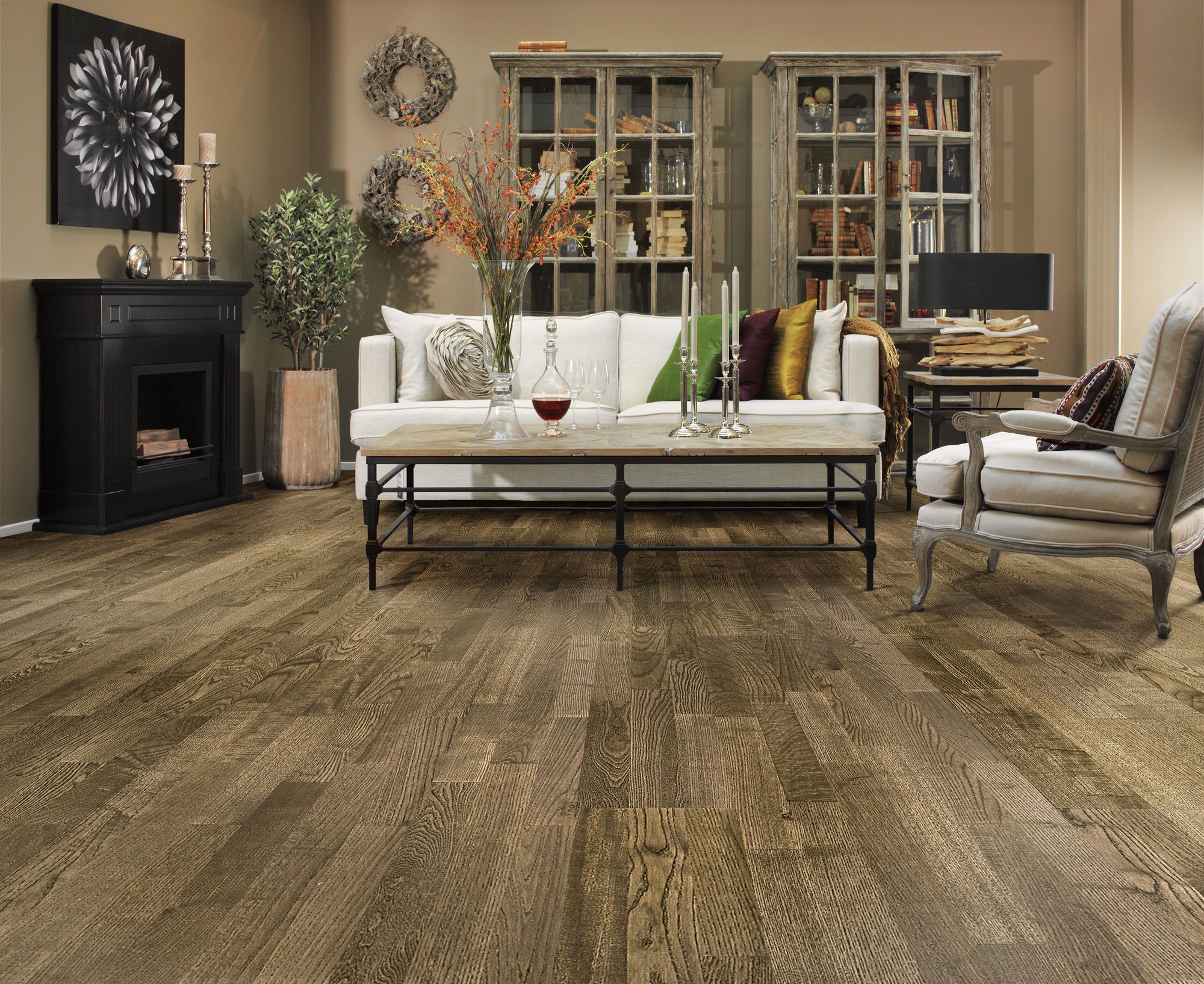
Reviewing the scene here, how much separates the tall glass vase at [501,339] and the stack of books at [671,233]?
112 inches

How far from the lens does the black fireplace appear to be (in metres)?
4.78

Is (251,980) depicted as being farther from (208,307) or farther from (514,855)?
(208,307)

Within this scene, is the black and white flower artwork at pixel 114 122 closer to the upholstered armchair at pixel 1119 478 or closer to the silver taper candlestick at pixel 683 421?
the silver taper candlestick at pixel 683 421

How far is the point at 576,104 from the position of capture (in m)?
6.55

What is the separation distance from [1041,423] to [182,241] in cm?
411

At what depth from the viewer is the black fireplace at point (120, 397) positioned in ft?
15.7

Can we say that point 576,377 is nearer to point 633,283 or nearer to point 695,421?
point 695,421

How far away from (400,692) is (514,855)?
896 mm

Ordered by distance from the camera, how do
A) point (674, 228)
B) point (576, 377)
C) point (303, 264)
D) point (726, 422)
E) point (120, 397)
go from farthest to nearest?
point (674, 228) → point (303, 264) → point (120, 397) → point (726, 422) → point (576, 377)

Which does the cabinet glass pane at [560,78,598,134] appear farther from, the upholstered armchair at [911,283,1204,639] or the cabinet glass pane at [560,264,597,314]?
the upholstered armchair at [911,283,1204,639]

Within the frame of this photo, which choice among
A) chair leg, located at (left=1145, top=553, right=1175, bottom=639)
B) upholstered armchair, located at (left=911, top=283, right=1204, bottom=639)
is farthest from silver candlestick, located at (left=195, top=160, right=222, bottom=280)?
chair leg, located at (left=1145, top=553, right=1175, bottom=639)

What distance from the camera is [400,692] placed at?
2.61 m

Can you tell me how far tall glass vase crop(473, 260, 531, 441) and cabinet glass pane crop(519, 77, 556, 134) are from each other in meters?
2.94

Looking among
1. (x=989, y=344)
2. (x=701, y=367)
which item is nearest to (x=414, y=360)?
(x=701, y=367)
